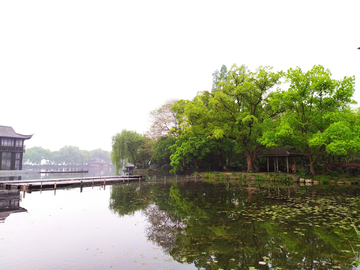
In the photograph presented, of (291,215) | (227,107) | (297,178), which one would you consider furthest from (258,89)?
(291,215)

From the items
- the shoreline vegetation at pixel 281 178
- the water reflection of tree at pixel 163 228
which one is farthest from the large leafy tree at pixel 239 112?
the water reflection of tree at pixel 163 228

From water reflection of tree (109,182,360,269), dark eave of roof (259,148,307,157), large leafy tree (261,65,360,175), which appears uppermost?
large leafy tree (261,65,360,175)

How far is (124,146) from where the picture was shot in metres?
46.1

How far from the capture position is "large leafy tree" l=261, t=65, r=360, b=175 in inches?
→ 780

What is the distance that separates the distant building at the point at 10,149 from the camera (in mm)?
40250

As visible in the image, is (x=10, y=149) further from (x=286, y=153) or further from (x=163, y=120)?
(x=286, y=153)

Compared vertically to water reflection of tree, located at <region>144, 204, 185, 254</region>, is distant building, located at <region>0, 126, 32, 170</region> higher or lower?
higher

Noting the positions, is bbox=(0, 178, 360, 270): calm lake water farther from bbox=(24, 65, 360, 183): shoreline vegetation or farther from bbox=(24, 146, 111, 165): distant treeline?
bbox=(24, 146, 111, 165): distant treeline

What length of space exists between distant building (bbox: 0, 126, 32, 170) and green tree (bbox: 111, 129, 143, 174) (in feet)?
54.8

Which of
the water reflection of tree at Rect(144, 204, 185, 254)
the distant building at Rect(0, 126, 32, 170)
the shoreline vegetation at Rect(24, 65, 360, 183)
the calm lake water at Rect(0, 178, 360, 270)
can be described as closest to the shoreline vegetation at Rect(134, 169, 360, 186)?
the shoreline vegetation at Rect(24, 65, 360, 183)

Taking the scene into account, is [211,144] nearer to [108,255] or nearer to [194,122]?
[194,122]

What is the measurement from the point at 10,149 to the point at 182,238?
46276mm

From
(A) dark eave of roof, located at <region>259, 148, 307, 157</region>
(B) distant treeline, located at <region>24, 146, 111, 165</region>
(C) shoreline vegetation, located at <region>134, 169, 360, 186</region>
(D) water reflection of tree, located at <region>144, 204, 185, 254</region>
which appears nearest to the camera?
(D) water reflection of tree, located at <region>144, 204, 185, 254</region>

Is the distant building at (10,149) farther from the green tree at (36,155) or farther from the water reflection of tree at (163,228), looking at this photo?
the green tree at (36,155)
